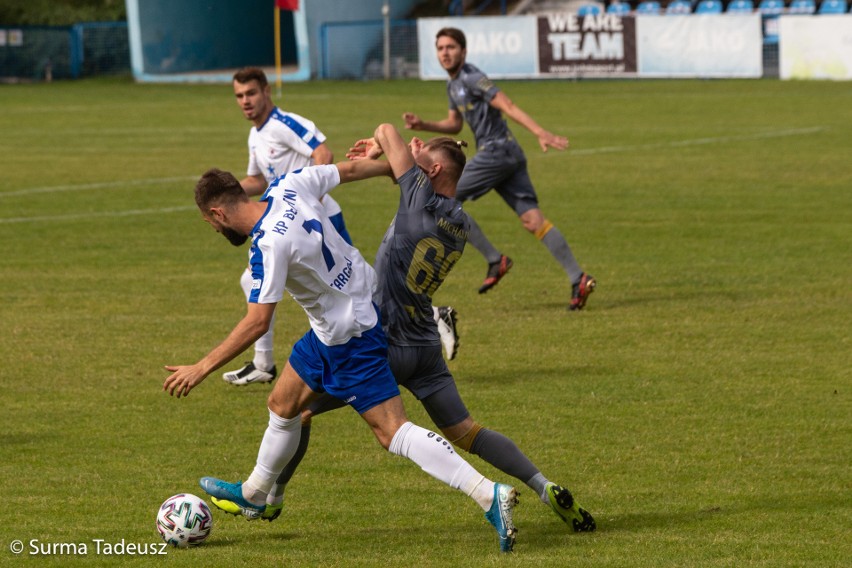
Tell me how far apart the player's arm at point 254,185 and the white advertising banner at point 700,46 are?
32683 millimetres

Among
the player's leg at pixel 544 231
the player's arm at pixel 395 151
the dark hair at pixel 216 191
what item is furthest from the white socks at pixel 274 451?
the player's leg at pixel 544 231

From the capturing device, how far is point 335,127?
1224 inches

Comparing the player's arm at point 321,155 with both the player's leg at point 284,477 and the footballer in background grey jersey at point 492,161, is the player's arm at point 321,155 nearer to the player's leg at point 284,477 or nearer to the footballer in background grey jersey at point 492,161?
the footballer in background grey jersey at point 492,161

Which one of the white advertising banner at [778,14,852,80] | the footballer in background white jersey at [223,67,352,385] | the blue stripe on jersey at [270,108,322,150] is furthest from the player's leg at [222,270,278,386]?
the white advertising banner at [778,14,852,80]

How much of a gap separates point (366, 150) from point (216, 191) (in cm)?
111

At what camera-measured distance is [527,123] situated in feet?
42.3

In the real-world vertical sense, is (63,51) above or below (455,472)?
above

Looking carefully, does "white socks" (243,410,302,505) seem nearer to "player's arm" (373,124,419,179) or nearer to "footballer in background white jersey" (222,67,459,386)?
"player's arm" (373,124,419,179)

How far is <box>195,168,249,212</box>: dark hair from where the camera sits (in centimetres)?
636

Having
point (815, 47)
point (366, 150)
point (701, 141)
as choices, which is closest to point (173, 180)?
point (701, 141)

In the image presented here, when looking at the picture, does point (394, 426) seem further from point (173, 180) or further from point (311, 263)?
point (173, 180)

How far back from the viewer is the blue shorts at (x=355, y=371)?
6.63 m

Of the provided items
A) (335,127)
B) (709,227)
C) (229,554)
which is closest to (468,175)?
(709,227)

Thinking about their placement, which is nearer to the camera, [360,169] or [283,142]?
[360,169]
